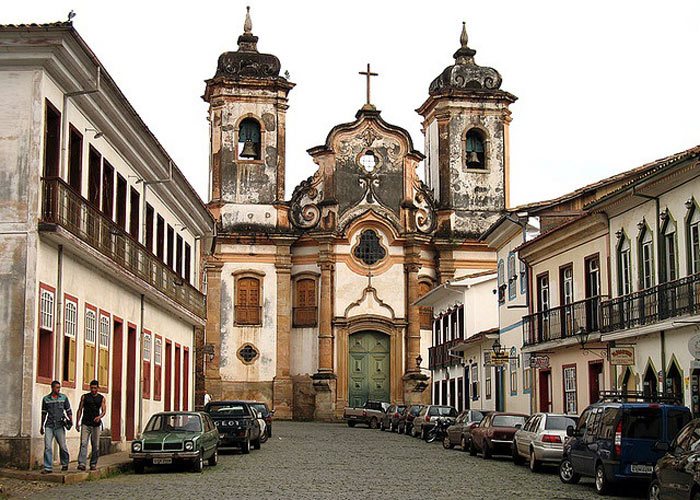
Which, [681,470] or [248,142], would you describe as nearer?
[681,470]

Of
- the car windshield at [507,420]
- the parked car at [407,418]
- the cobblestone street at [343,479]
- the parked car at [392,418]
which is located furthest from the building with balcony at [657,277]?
the parked car at [392,418]

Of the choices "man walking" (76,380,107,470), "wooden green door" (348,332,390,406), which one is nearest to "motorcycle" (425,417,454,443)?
"wooden green door" (348,332,390,406)

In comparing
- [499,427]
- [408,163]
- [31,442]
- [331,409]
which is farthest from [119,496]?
[408,163]

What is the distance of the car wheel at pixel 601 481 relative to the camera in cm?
1856

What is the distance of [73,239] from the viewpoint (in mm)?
21453

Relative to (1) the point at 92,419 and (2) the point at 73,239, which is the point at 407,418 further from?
(2) the point at 73,239

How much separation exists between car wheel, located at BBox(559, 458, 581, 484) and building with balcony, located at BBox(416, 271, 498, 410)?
1918 centimetres

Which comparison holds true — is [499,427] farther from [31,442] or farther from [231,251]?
[231,251]

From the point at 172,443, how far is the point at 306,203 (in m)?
36.3

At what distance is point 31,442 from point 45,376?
5.03 ft

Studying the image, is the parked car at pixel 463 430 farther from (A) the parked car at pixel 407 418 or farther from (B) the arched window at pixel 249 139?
(B) the arched window at pixel 249 139

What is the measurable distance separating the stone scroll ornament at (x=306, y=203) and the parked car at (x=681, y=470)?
43012mm

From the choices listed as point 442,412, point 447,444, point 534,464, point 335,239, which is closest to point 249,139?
point 335,239

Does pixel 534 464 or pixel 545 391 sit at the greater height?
pixel 545 391
